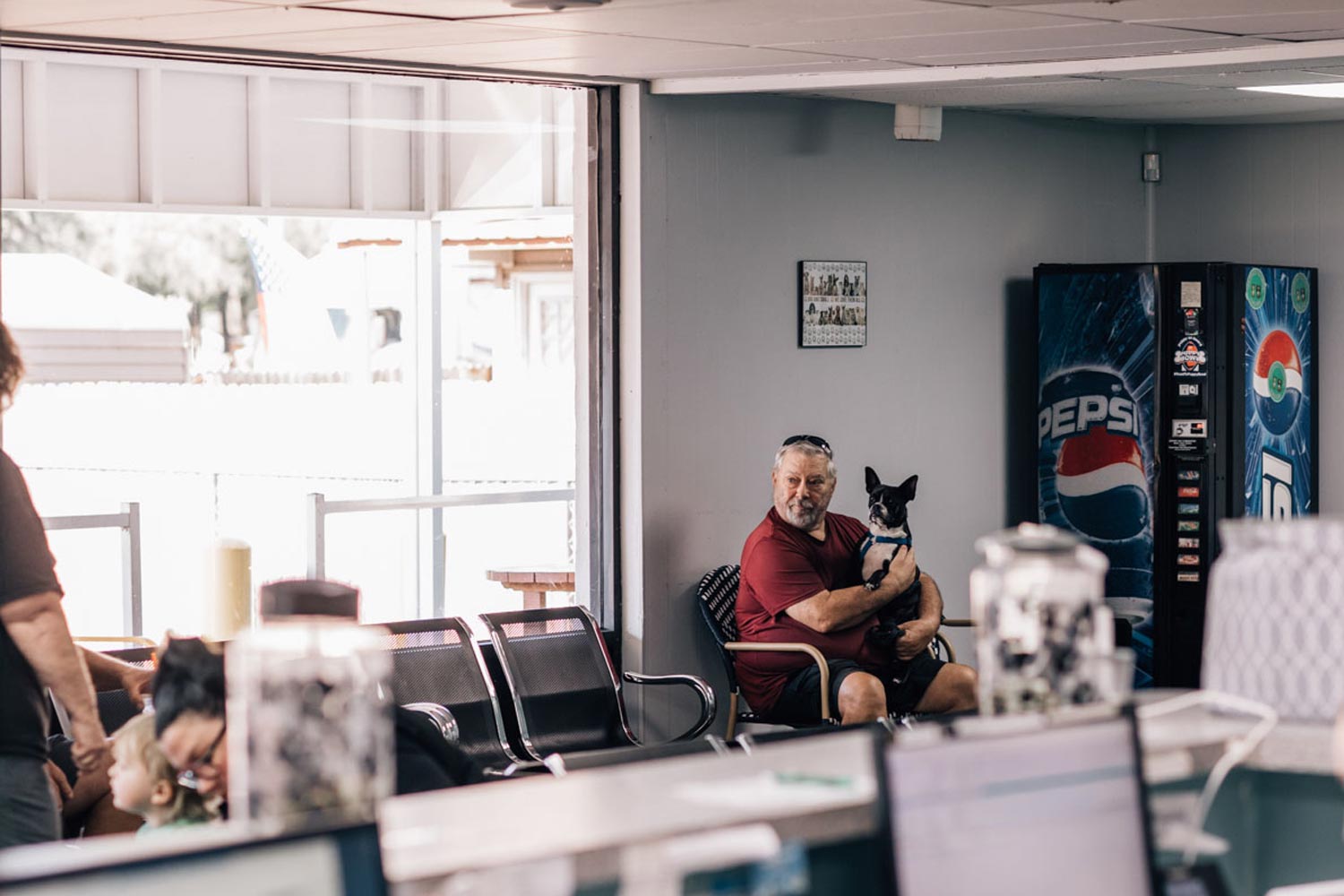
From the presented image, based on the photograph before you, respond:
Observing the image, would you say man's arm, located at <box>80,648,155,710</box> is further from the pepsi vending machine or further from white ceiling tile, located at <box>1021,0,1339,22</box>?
the pepsi vending machine

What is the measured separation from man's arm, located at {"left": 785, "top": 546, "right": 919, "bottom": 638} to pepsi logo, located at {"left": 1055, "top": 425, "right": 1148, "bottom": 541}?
1979 millimetres

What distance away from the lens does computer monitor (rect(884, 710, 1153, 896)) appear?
2.01m

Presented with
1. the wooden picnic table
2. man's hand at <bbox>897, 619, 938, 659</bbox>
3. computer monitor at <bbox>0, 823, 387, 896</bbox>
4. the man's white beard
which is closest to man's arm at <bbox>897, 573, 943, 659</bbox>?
man's hand at <bbox>897, 619, 938, 659</bbox>

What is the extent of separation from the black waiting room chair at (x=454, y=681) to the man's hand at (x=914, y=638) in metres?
1.39

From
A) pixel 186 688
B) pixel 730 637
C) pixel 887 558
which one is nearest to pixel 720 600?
pixel 730 637

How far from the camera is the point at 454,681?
567 centimetres

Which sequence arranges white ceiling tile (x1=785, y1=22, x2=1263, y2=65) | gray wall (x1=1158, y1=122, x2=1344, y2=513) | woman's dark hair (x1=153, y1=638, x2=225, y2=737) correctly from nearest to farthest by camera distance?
woman's dark hair (x1=153, y1=638, x2=225, y2=737), white ceiling tile (x1=785, y1=22, x2=1263, y2=65), gray wall (x1=1158, y1=122, x2=1344, y2=513)

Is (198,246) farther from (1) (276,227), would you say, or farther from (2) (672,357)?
(2) (672,357)

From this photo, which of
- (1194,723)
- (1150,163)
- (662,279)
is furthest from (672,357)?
(1194,723)

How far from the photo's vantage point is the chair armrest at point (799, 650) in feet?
18.8

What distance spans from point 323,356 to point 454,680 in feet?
4.52

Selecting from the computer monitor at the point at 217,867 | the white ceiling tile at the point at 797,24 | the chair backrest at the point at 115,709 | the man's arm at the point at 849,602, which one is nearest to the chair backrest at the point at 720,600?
the man's arm at the point at 849,602

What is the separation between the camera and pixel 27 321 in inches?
209

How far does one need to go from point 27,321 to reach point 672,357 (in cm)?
227
